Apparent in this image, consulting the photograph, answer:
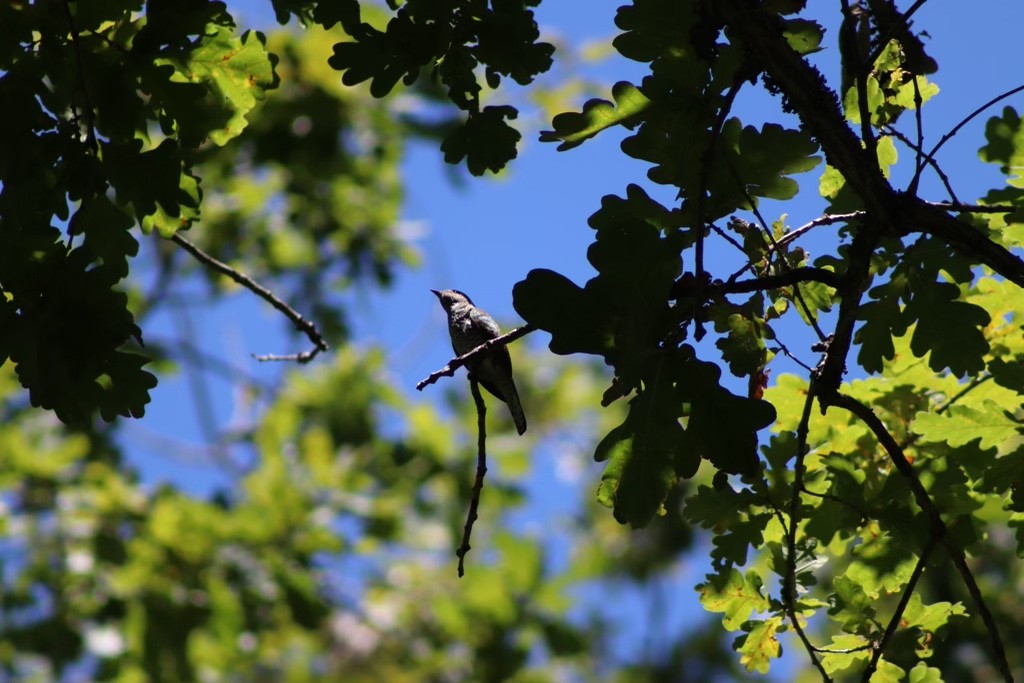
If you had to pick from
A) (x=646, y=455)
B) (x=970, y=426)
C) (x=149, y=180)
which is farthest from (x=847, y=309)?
(x=149, y=180)

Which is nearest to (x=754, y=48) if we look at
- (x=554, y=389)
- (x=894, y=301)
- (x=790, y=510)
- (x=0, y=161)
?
(x=894, y=301)

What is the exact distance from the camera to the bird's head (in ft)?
11.9

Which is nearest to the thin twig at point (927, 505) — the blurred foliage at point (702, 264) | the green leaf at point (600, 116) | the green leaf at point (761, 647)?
the blurred foliage at point (702, 264)

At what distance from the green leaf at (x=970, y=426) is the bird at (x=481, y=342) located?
3.24 feet

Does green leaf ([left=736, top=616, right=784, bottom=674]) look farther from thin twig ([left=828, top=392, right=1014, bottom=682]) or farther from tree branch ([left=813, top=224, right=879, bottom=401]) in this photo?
tree branch ([left=813, top=224, right=879, bottom=401])

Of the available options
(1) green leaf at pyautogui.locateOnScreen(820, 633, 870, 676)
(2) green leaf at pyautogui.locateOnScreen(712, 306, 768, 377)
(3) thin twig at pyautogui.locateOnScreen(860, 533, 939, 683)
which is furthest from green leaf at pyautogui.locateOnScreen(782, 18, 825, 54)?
(1) green leaf at pyautogui.locateOnScreen(820, 633, 870, 676)

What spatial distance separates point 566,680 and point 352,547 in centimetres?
243

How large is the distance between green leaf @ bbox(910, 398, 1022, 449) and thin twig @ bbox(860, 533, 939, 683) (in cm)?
23

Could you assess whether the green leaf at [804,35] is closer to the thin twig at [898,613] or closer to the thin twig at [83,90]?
the thin twig at [898,613]

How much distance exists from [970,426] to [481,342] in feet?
4.68

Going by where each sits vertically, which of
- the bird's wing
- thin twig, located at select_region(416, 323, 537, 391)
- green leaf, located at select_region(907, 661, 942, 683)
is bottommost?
green leaf, located at select_region(907, 661, 942, 683)

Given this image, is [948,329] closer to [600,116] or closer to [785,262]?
[785,262]

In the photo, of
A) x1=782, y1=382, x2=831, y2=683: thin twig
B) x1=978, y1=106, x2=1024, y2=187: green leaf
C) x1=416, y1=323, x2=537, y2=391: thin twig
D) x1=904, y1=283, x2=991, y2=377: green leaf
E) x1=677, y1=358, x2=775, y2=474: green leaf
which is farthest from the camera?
x1=978, y1=106, x2=1024, y2=187: green leaf

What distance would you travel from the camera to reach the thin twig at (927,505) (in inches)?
93.4
